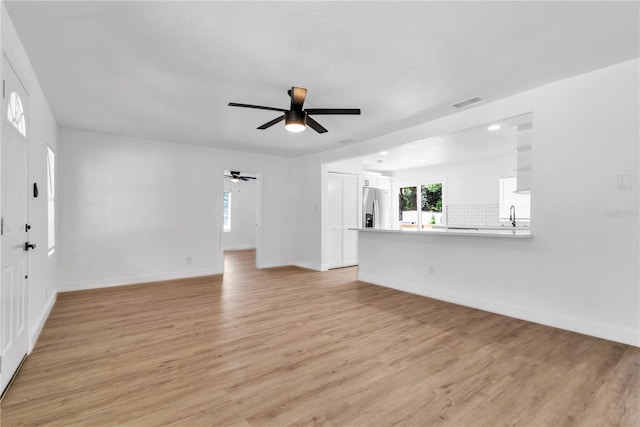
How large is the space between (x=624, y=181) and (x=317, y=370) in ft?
10.4

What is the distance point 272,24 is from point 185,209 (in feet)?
14.8

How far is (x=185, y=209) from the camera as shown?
5.86 m

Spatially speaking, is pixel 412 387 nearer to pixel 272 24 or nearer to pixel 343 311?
pixel 343 311

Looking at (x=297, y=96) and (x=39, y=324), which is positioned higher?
(x=297, y=96)

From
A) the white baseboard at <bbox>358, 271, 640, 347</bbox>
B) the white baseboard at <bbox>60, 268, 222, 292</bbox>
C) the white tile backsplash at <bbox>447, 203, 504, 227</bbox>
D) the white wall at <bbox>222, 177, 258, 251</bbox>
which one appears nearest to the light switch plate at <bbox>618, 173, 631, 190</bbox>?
the white baseboard at <bbox>358, 271, 640, 347</bbox>

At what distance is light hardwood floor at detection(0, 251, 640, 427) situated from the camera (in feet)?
5.87

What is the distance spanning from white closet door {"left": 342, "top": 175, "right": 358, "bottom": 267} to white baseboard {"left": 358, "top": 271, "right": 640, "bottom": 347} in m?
2.37

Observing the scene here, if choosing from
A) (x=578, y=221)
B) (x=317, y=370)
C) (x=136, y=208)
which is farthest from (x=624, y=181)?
(x=136, y=208)

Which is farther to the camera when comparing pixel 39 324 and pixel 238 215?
pixel 238 215

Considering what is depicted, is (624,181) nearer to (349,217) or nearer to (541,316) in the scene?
(541,316)

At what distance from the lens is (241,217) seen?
1035 cm

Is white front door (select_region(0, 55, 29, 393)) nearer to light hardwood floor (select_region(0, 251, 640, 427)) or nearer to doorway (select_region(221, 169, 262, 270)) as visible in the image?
light hardwood floor (select_region(0, 251, 640, 427))

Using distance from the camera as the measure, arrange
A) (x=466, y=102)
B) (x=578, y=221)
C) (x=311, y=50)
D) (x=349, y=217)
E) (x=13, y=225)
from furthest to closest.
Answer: (x=349, y=217) < (x=466, y=102) < (x=578, y=221) < (x=311, y=50) < (x=13, y=225)

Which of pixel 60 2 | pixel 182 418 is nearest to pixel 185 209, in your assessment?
pixel 60 2
